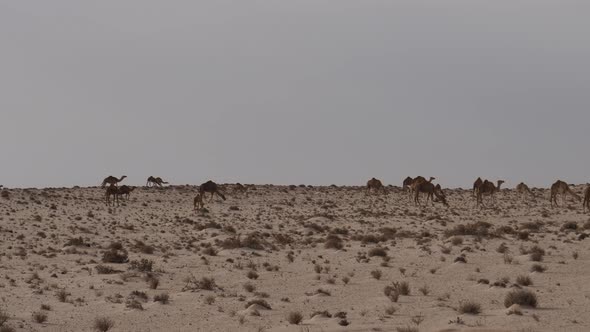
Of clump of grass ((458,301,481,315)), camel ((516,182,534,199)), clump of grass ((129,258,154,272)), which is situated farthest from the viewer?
camel ((516,182,534,199))

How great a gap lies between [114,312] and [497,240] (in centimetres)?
1629

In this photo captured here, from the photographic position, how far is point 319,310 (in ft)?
59.3

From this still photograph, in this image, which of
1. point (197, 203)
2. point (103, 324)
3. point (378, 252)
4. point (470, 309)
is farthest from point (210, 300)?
point (197, 203)

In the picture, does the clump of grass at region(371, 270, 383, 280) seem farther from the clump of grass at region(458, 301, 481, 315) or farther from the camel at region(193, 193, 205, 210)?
the camel at region(193, 193, 205, 210)

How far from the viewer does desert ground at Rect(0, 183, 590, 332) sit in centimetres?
1702

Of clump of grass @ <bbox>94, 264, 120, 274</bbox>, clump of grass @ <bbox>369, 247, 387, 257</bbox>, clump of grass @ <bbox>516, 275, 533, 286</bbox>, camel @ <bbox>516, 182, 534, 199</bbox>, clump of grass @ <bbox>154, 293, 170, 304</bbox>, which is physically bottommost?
clump of grass @ <bbox>154, 293, 170, 304</bbox>

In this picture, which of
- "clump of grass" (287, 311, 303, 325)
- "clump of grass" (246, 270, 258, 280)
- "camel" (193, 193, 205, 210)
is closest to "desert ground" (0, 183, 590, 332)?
"clump of grass" (287, 311, 303, 325)

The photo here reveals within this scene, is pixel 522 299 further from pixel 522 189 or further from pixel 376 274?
pixel 522 189

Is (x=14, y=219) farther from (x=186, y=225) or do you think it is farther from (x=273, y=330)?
(x=273, y=330)

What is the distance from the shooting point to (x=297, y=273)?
24.2 m

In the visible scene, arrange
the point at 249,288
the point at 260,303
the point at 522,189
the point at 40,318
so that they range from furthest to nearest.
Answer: the point at 522,189
the point at 249,288
the point at 260,303
the point at 40,318

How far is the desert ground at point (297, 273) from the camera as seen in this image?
17016 millimetres

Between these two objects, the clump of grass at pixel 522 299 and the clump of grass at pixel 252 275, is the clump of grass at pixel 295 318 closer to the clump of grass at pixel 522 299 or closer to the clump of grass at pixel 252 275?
the clump of grass at pixel 522 299

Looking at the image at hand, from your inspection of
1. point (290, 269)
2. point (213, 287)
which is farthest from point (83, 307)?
point (290, 269)
